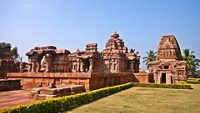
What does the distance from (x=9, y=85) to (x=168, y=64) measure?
31240mm

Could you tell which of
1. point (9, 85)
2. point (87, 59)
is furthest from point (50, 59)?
point (87, 59)

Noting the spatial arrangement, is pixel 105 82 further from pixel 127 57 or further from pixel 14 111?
pixel 127 57

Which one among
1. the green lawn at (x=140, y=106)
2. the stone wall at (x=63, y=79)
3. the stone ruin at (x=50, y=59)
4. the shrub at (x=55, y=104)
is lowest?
the green lawn at (x=140, y=106)

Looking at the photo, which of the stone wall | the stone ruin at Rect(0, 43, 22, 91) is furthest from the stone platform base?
the stone wall

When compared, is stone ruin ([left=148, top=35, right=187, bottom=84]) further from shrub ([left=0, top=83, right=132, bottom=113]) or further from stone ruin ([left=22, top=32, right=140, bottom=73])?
shrub ([left=0, top=83, right=132, bottom=113])

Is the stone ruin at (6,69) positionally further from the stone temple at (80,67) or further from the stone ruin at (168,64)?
the stone ruin at (168,64)

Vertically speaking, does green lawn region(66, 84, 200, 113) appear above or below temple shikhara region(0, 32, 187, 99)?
below

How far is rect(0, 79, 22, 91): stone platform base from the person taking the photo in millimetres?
10742

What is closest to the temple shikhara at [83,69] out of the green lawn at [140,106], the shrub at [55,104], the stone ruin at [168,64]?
the stone ruin at [168,64]

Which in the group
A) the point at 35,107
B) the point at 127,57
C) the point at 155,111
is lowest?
the point at 155,111

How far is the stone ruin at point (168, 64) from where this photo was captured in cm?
3048

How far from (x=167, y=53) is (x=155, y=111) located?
3592cm

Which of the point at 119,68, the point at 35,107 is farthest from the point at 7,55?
the point at 35,107

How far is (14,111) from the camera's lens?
495 centimetres
